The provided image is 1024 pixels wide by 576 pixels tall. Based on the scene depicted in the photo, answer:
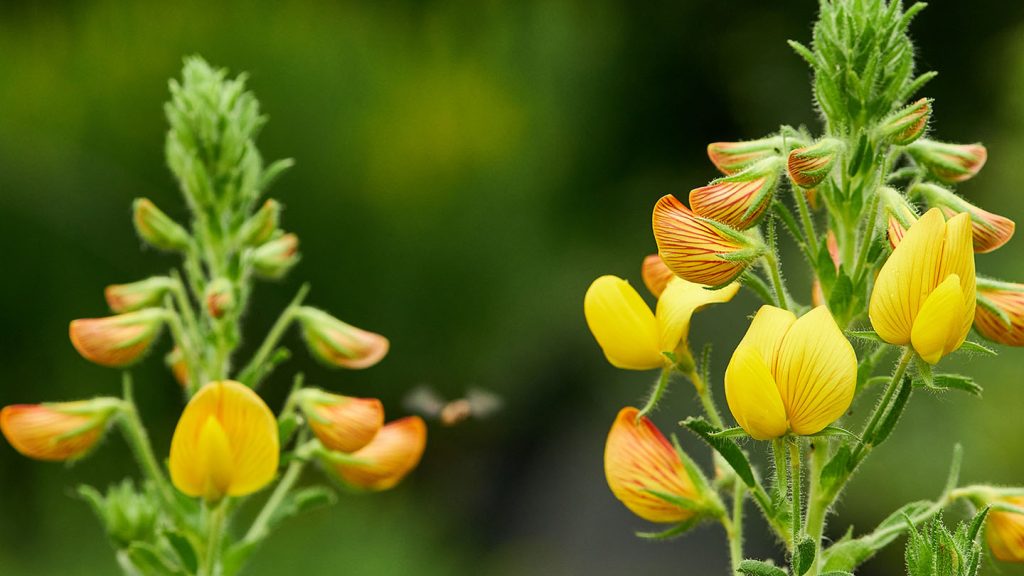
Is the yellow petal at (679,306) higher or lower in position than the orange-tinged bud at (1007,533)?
higher

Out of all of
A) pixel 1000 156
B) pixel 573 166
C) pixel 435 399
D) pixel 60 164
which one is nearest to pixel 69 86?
pixel 60 164

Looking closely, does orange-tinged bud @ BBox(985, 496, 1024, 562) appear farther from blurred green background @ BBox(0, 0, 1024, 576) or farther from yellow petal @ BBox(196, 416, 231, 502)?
blurred green background @ BBox(0, 0, 1024, 576)

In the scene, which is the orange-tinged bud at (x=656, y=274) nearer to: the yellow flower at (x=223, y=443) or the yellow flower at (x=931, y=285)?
the yellow flower at (x=931, y=285)

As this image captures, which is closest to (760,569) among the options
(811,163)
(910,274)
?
(910,274)

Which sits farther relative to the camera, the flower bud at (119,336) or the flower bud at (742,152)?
the flower bud at (119,336)

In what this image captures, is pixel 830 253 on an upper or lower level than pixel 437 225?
lower

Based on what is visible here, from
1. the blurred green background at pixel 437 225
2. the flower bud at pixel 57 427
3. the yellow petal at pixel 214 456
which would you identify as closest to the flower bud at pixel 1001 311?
the yellow petal at pixel 214 456

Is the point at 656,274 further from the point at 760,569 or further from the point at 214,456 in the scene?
the point at 214,456
